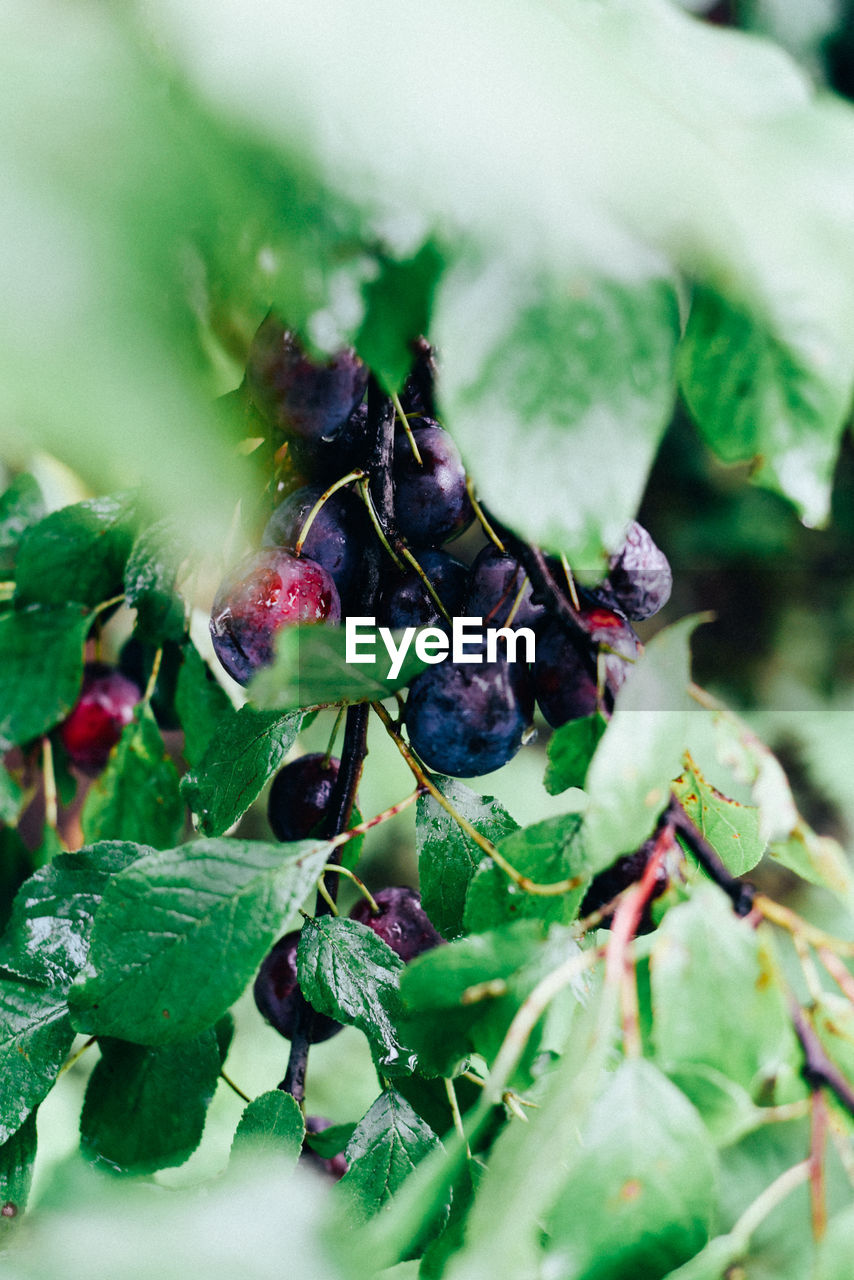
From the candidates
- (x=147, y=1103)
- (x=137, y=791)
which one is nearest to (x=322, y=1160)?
(x=147, y=1103)

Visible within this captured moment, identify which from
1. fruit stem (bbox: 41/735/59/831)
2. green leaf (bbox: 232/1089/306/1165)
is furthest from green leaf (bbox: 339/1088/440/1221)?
fruit stem (bbox: 41/735/59/831)

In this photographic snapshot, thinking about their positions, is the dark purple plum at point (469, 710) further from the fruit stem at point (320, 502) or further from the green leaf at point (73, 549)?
the green leaf at point (73, 549)

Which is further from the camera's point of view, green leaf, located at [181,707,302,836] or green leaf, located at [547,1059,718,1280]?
green leaf, located at [181,707,302,836]

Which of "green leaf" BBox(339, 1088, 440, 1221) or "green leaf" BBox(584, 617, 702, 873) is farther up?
"green leaf" BBox(584, 617, 702, 873)

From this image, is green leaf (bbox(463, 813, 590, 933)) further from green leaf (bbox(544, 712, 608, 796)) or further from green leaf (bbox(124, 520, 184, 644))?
green leaf (bbox(124, 520, 184, 644))

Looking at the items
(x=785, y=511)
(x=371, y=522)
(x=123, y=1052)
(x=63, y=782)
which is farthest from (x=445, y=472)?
(x=785, y=511)

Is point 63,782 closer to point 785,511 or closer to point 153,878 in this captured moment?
point 153,878

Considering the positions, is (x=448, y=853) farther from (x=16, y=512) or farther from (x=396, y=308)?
(x=16, y=512)
